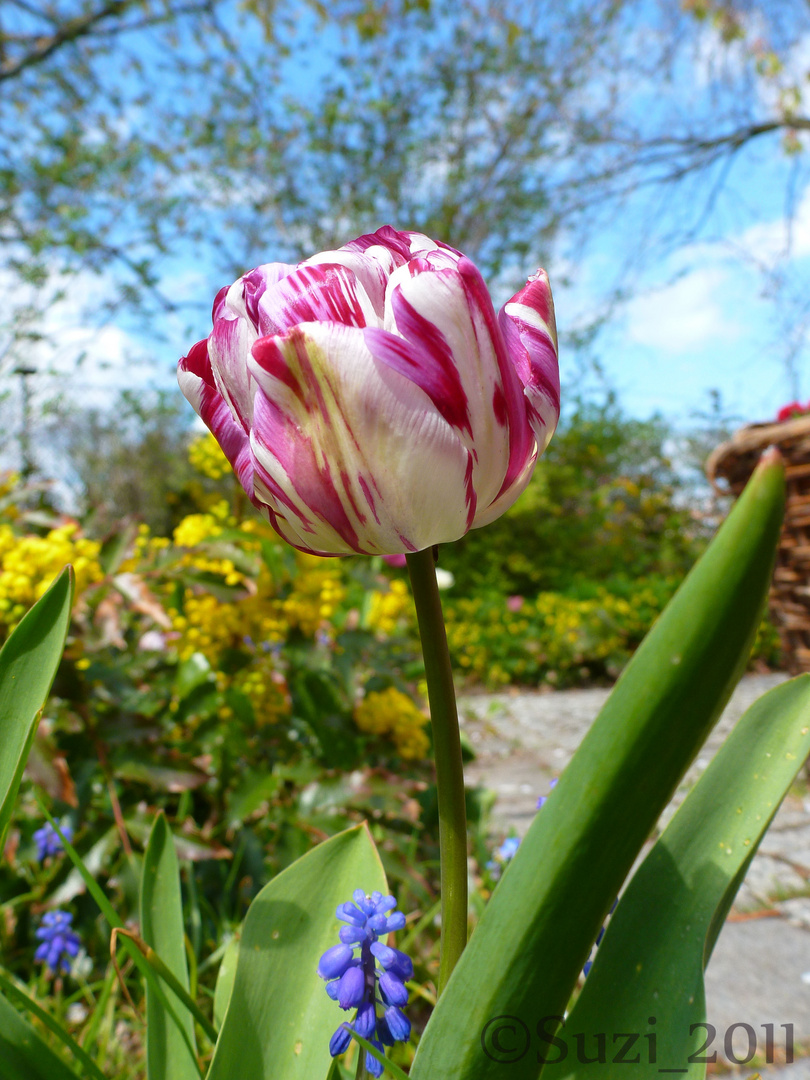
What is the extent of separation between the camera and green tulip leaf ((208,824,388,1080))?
434 millimetres

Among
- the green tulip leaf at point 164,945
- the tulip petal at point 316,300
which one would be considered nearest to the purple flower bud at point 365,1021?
the green tulip leaf at point 164,945

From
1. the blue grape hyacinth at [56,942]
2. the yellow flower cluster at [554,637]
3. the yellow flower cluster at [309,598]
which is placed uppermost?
the yellow flower cluster at [309,598]

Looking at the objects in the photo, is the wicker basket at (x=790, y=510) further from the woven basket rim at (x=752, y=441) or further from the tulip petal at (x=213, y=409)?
the tulip petal at (x=213, y=409)

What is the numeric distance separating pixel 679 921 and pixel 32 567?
3.77ft

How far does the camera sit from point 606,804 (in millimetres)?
306

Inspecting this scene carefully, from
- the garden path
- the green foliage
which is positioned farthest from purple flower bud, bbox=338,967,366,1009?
the green foliage

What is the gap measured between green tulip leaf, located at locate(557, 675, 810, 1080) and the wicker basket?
1.64m

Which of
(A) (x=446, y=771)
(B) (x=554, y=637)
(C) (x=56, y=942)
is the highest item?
(A) (x=446, y=771)

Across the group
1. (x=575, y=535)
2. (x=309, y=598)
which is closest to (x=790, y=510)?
(x=309, y=598)

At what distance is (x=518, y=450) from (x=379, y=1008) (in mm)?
358

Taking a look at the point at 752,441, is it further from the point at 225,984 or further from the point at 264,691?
the point at 225,984

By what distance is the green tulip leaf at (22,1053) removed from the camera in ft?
1.24

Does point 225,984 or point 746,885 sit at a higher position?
point 225,984

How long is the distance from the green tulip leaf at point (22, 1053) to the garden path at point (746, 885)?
740mm
